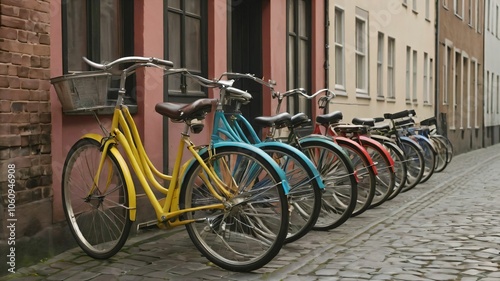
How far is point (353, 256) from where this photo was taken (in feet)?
20.5

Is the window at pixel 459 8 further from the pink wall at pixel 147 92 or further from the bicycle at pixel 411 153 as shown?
the pink wall at pixel 147 92

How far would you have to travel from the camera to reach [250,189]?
5.47 metres

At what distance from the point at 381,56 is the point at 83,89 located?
1379 cm

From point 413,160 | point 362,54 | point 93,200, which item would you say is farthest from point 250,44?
point 362,54

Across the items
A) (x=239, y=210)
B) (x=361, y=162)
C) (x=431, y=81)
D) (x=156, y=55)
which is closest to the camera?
(x=239, y=210)

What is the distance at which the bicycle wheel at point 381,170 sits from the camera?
9.08 meters

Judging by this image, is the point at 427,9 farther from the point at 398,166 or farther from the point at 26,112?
the point at 26,112

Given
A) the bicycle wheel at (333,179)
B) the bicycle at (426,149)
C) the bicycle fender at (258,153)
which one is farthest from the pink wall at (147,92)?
the bicycle at (426,149)

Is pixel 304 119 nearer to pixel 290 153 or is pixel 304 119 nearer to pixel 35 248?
pixel 290 153

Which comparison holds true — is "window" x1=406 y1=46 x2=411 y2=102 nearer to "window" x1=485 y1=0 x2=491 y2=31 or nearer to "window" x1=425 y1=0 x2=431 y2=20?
"window" x1=425 y1=0 x2=431 y2=20

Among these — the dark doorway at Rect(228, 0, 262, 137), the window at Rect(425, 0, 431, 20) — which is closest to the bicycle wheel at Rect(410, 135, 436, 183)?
the dark doorway at Rect(228, 0, 262, 137)

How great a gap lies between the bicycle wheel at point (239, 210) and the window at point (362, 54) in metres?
11.4

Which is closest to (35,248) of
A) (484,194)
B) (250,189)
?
(250,189)

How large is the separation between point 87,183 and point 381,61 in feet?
45.0
